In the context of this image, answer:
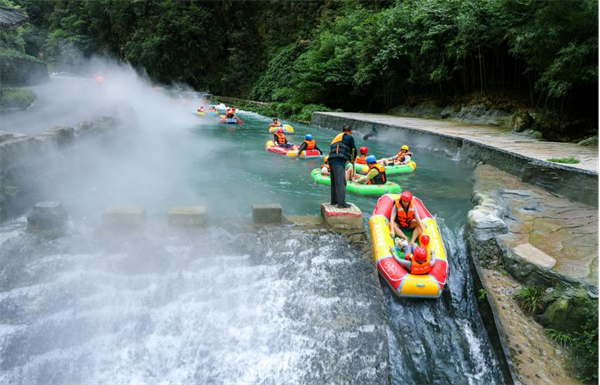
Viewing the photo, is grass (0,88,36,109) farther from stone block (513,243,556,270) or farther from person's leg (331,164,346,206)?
stone block (513,243,556,270)

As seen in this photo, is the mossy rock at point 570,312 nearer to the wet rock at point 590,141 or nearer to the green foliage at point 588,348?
the green foliage at point 588,348

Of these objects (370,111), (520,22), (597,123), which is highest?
(520,22)

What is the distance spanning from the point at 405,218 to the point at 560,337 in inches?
109

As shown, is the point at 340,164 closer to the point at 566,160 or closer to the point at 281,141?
the point at 566,160

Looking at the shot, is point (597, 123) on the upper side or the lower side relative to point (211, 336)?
upper

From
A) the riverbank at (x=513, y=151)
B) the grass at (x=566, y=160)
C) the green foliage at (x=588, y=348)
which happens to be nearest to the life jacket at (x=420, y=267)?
the green foliage at (x=588, y=348)

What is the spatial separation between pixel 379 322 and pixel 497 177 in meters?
6.38

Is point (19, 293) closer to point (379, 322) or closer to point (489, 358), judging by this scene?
point (379, 322)

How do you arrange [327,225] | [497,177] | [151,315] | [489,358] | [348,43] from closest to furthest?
[489,358] → [151,315] → [327,225] → [497,177] → [348,43]

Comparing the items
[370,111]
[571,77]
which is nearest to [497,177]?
[571,77]

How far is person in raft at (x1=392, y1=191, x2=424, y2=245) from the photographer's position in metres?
6.30

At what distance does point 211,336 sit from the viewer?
481 centimetres

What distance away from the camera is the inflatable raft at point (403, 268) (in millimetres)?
5289

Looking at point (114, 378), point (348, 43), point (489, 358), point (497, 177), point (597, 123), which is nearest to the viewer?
point (114, 378)
